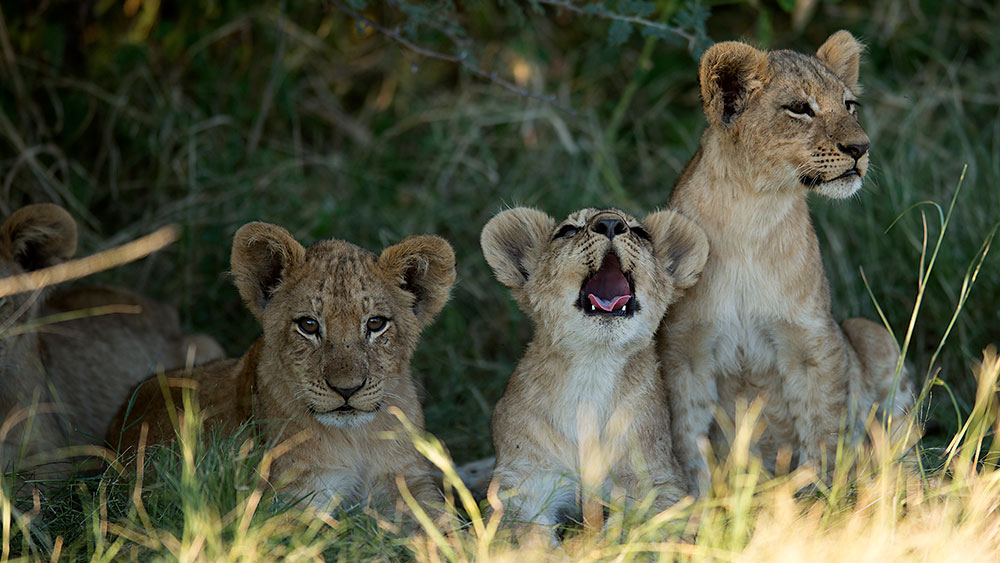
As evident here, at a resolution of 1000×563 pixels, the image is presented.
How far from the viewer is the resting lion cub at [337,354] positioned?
3562mm

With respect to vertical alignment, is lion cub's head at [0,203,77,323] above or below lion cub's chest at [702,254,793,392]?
above

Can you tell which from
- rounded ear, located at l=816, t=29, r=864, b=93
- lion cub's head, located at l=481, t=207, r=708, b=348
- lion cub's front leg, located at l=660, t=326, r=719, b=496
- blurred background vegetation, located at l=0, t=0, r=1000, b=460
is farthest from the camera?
blurred background vegetation, located at l=0, t=0, r=1000, b=460

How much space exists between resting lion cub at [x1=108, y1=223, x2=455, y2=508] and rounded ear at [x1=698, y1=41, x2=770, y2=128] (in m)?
0.99

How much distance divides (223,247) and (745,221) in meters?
2.79

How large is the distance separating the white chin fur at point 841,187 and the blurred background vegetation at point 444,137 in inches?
43.6

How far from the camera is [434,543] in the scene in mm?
3186

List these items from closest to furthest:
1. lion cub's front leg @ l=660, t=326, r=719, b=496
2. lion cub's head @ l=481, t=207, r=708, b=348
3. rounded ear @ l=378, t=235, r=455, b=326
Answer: lion cub's head @ l=481, t=207, r=708, b=348
rounded ear @ l=378, t=235, r=455, b=326
lion cub's front leg @ l=660, t=326, r=719, b=496

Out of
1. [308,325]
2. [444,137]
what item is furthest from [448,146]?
[308,325]

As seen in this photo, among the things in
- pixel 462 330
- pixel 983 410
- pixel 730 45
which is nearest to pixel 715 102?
pixel 730 45

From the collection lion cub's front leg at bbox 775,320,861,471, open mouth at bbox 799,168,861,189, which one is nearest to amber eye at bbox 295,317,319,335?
lion cub's front leg at bbox 775,320,861,471

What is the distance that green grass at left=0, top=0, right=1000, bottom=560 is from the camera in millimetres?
5383

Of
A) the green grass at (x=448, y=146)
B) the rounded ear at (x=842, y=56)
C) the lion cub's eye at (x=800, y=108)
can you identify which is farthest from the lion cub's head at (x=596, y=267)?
the green grass at (x=448, y=146)

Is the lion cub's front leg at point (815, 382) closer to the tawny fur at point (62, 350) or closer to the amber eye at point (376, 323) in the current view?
the amber eye at point (376, 323)

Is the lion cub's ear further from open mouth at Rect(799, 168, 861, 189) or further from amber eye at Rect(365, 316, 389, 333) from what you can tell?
amber eye at Rect(365, 316, 389, 333)
